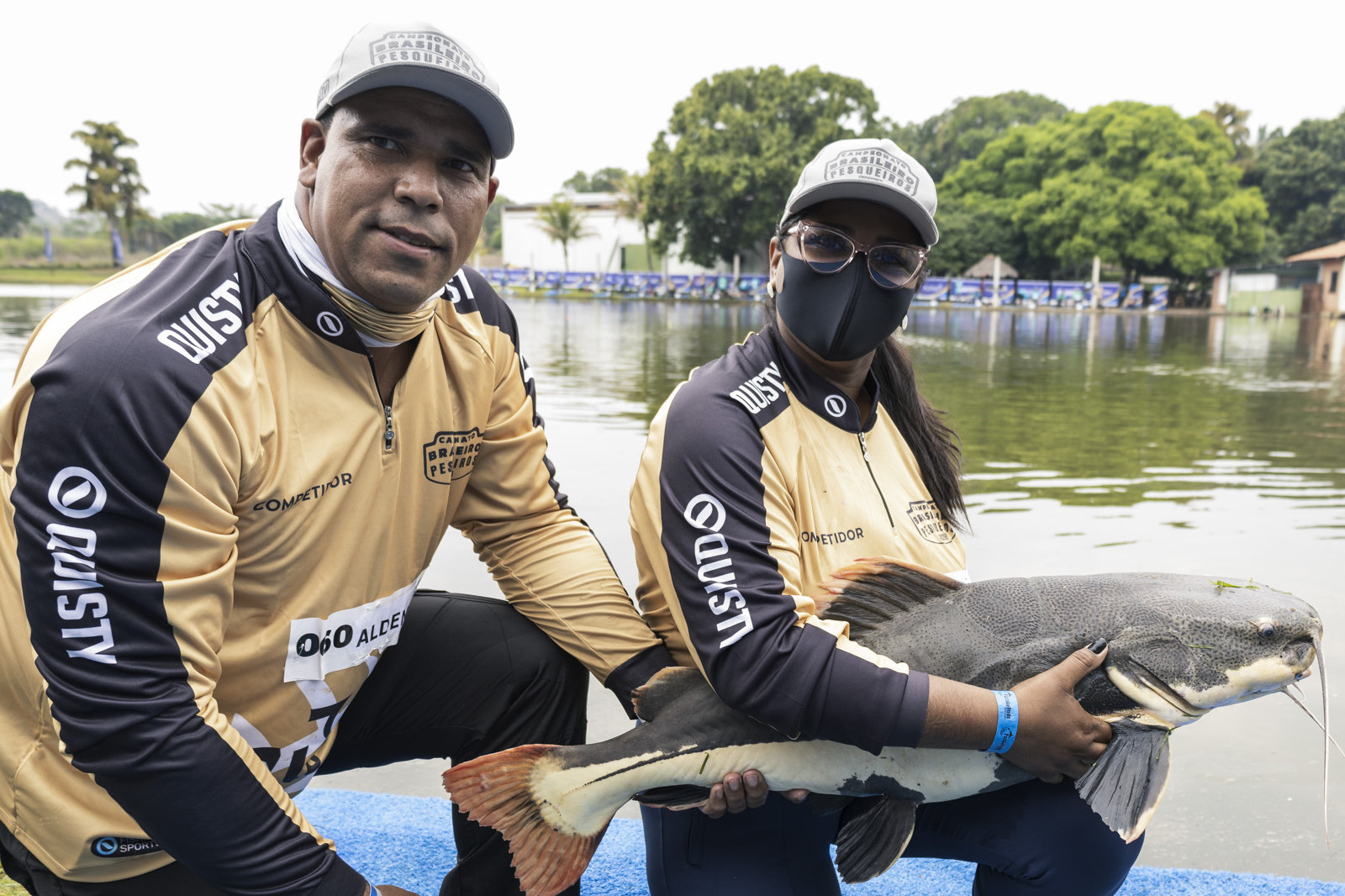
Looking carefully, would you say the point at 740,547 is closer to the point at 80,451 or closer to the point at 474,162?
the point at 474,162

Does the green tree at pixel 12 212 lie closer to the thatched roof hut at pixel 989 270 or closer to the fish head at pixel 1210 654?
the thatched roof hut at pixel 989 270

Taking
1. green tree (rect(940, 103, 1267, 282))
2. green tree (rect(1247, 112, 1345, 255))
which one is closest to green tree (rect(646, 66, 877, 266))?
green tree (rect(940, 103, 1267, 282))

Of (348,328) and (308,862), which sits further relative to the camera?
(348,328)

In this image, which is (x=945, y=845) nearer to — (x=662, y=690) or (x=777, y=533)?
(x=662, y=690)

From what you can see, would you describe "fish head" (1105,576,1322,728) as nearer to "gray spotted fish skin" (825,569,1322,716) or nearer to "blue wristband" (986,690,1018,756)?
"gray spotted fish skin" (825,569,1322,716)

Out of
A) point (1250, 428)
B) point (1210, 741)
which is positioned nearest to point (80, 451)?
point (1210, 741)

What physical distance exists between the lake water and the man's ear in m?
2.31

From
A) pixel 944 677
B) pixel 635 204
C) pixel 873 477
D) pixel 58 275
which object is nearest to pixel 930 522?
pixel 873 477

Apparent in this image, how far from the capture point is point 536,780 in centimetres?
222

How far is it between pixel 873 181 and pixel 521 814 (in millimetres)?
1789

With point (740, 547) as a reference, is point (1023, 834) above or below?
below

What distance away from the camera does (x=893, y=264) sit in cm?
246

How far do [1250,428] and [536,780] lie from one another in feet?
40.1

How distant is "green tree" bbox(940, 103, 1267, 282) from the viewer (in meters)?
44.0
